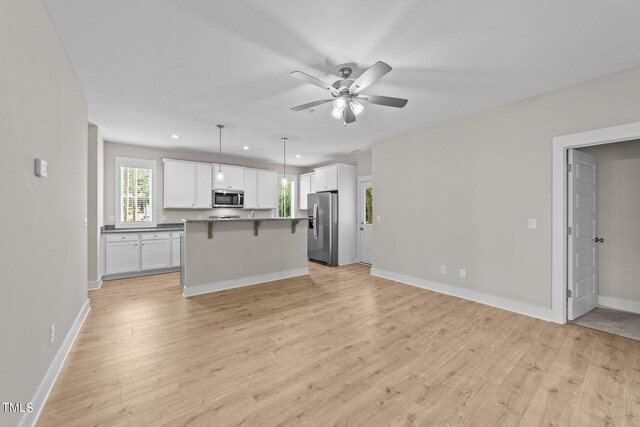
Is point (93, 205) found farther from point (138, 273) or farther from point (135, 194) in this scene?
point (138, 273)

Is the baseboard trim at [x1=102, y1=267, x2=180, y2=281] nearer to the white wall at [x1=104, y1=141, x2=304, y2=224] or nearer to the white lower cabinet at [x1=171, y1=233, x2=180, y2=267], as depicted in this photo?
the white lower cabinet at [x1=171, y1=233, x2=180, y2=267]

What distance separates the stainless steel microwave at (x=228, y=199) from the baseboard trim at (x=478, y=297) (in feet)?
12.6

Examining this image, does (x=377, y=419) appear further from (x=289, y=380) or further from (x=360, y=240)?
(x=360, y=240)

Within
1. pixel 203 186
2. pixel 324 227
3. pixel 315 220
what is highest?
pixel 203 186

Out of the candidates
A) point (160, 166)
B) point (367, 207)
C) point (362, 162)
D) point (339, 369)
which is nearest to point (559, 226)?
point (339, 369)

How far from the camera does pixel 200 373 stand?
216 cm

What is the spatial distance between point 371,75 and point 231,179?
5076mm

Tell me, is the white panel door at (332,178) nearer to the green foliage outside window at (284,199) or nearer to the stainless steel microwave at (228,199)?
the green foliage outside window at (284,199)

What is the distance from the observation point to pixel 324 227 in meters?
6.54

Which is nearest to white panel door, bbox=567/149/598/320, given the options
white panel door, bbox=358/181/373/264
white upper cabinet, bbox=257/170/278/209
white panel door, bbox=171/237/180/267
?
white panel door, bbox=358/181/373/264

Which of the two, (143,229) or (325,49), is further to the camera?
(143,229)

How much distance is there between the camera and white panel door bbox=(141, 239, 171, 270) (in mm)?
5316

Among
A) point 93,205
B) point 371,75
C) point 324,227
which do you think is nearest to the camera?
point 371,75

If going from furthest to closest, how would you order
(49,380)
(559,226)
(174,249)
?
(174,249) < (559,226) < (49,380)
